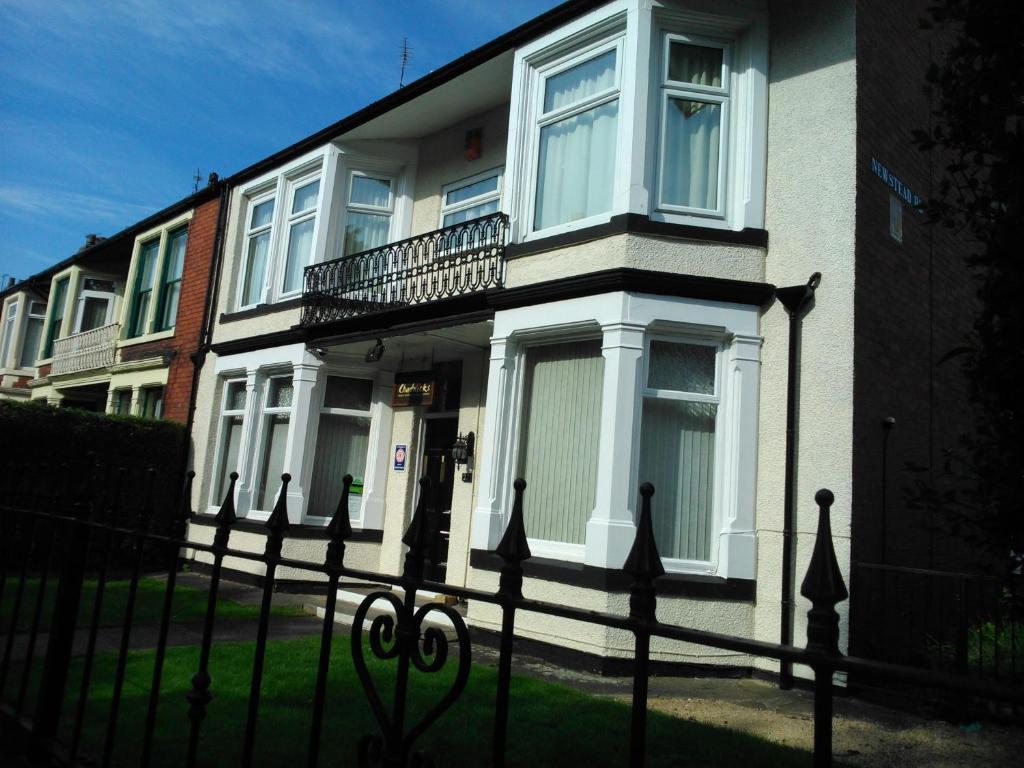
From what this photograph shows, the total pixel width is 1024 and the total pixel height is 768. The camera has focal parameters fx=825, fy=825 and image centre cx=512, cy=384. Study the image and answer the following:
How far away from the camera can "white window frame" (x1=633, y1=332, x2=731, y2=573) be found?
851cm

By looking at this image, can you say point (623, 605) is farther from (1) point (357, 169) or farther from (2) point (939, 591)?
(1) point (357, 169)

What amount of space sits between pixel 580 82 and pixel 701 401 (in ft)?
13.9

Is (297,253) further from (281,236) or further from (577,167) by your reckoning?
(577,167)

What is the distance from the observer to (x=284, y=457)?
13820mm

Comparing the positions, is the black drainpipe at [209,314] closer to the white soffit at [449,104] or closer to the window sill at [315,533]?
the window sill at [315,533]

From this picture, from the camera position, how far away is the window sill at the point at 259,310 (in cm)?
1420

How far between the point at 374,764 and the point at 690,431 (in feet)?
22.8

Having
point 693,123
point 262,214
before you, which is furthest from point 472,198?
point 262,214

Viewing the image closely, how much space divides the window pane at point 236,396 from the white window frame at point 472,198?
5.29 m

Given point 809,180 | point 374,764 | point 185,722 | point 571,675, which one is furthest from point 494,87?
point 374,764

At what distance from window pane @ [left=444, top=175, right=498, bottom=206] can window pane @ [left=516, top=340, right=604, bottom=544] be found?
3.61 m

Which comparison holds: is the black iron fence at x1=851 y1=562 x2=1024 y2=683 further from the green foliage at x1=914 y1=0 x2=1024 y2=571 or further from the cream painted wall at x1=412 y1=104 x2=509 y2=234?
the cream painted wall at x1=412 y1=104 x2=509 y2=234

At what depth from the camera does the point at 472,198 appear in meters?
12.6

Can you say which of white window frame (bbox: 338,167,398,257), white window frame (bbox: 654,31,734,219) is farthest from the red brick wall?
white window frame (bbox: 654,31,734,219)
